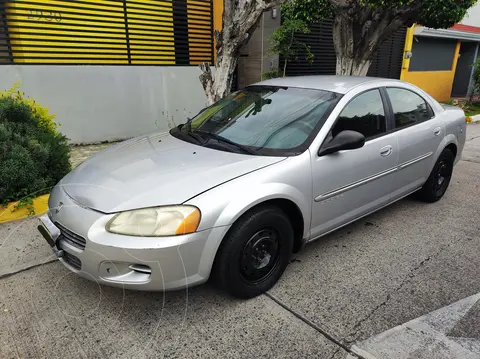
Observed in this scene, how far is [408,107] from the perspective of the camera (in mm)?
3904

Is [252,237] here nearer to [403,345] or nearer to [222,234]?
[222,234]

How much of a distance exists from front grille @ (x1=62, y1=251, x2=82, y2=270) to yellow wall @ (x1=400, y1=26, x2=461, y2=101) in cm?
1413

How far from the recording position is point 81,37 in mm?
6805

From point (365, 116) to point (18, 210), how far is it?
3655 millimetres

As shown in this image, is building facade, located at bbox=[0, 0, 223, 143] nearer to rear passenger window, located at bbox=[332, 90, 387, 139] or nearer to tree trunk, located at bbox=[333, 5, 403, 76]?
tree trunk, located at bbox=[333, 5, 403, 76]

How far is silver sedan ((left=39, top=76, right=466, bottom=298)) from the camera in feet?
7.48

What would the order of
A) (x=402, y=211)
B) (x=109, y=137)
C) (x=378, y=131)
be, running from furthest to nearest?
(x=109, y=137)
(x=402, y=211)
(x=378, y=131)

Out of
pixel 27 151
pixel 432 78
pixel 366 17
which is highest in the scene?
pixel 366 17

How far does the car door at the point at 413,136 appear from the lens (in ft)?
12.1

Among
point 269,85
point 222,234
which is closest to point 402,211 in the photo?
point 269,85

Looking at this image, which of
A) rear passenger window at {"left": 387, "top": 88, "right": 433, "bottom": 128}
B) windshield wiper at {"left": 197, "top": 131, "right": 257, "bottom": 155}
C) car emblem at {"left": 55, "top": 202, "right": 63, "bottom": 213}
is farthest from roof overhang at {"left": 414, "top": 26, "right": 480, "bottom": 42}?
car emblem at {"left": 55, "top": 202, "right": 63, "bottom": 213}

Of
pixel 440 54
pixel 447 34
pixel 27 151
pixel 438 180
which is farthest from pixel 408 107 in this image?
pixel 440 54

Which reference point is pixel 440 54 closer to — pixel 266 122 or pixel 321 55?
pixel 321 55

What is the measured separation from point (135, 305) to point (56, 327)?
508 mm
